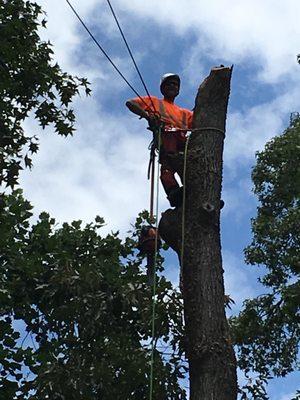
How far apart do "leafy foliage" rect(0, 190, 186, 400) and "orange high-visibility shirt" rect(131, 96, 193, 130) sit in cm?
161

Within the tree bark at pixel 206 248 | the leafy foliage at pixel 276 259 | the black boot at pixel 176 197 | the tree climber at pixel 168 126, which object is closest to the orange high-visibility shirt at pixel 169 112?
the tree climber at pixel 168 126

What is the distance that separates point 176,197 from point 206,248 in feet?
1.81

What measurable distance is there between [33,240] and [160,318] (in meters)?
3.03

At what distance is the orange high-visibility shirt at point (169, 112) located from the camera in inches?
219

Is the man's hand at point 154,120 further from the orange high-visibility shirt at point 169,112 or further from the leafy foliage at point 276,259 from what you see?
the leafy foliage at point 276,259

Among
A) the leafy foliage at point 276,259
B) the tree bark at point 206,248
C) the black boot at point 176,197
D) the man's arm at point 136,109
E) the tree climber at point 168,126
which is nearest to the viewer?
the tree bark at point 206,248

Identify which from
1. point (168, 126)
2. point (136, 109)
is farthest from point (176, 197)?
point (136, 109)

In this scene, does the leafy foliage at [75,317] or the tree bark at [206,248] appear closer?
the tree bark at [206,248]

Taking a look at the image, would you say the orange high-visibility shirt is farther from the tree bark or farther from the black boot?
the black boot

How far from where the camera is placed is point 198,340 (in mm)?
4395

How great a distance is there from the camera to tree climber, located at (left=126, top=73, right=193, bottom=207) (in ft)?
17.3

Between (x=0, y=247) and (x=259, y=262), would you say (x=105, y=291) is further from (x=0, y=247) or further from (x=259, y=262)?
(x=259, y=262)

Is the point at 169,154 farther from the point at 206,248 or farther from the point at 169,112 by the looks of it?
the point at 206,248

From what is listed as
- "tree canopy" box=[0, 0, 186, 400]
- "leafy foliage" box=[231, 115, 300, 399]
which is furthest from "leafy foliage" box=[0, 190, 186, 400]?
"leafy foliage" box=[231, 115, 300, 399]
